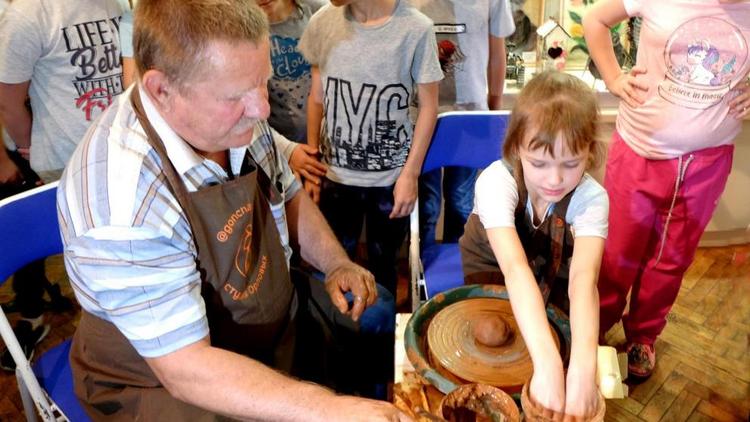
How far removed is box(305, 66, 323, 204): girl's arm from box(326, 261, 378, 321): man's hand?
42 centimetres

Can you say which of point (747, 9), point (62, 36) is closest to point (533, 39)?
point (747, 9)

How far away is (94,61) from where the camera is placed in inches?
69.5

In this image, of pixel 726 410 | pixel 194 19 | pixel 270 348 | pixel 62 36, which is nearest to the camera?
pixel 194 19

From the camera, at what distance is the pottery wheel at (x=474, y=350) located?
1.00 m

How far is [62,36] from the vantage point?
1673 millimetres

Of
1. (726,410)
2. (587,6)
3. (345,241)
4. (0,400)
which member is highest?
(587,6)

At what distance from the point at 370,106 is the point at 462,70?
38cm

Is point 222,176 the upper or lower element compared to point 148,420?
upper

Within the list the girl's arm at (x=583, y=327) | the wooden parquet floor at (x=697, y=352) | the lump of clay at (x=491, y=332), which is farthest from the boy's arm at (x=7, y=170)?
the girl's arm at (x=583, y=327)

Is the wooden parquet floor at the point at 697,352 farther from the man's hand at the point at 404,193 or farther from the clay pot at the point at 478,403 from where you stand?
the clay pot at the point at 478,403

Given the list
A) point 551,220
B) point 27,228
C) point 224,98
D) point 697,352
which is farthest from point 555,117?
point 697,352

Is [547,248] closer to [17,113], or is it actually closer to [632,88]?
[632,88]

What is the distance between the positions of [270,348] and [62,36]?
112 centimetres

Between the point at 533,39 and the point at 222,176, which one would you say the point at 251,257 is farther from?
the point at 533,39
